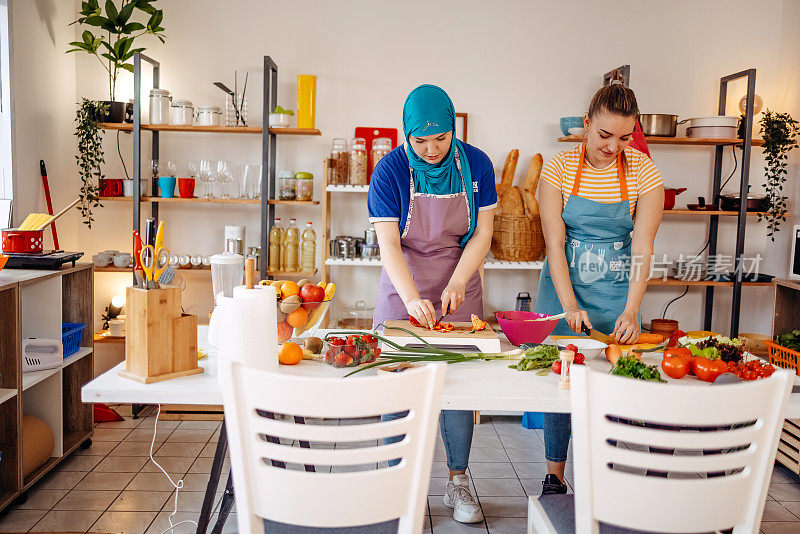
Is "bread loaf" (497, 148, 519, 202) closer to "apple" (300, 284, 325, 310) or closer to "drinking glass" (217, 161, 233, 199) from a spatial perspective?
"drinking glass" (217, 161, 233, 199)

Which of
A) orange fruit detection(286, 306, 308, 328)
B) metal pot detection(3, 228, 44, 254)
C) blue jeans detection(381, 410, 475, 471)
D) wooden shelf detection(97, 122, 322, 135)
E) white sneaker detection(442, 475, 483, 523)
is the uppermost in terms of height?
wooden shelf detection(97, 122, 322, 135)

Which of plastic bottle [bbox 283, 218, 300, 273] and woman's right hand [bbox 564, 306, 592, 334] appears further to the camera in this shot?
plastic bottle [bbox 283, 218, 300, 273]

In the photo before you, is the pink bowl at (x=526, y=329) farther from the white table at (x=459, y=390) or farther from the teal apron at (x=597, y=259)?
the teal apron at (x=597, y=259)

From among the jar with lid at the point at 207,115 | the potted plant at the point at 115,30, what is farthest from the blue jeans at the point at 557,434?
the potted plant at the point at 115,30

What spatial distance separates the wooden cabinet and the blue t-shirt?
1.44 m

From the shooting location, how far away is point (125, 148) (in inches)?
172

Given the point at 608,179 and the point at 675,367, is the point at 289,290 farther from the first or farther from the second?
the point at 608,179

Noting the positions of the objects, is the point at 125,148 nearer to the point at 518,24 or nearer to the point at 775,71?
the point at 518,24

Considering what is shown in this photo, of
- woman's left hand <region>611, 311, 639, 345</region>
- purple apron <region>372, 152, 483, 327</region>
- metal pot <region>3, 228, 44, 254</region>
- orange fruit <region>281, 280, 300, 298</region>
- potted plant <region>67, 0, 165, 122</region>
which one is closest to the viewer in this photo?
orange fruit <region>281, 280, 300, 298</region>

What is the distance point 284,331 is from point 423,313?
0.42 meters

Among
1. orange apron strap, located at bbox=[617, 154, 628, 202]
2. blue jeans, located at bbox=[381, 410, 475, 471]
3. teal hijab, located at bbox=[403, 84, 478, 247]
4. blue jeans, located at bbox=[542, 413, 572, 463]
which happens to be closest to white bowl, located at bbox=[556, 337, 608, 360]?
blue jeans, located at bbox=[542, 413, 572, 463]

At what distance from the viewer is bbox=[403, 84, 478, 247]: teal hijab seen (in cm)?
231

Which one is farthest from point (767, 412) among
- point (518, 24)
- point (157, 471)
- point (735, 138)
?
point (518, 24)

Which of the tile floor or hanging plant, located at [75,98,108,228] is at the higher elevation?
hanging plant, located at [75,98,108,228]
